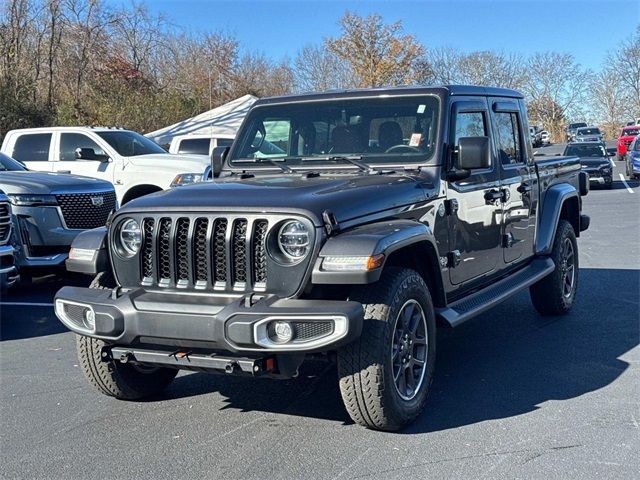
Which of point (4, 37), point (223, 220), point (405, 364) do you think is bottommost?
point (405, 364)

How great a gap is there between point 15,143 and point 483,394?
10.4 m

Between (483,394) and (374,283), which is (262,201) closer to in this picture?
(374,283)

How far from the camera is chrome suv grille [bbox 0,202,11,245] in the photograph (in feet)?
23.6

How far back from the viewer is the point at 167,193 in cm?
461

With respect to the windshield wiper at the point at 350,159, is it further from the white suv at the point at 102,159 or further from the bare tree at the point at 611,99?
the bare tree at the point at 611,99

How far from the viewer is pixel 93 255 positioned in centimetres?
452

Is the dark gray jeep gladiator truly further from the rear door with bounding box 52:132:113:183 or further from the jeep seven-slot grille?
the rear door with bounding box 52:132:113:183

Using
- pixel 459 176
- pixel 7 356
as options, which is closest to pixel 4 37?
pixel 7 356

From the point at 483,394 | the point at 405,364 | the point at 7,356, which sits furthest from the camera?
the point at 7,356

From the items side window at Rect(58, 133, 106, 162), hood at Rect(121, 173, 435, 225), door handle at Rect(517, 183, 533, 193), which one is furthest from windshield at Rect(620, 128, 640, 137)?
hood at Rect(121, 173, 435, 225)

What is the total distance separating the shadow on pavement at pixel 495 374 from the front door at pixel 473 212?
2.33ft

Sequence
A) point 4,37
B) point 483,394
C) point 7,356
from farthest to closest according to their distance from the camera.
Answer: point 4,37 → point 7,356 → point 483,394

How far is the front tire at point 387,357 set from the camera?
4.04 m

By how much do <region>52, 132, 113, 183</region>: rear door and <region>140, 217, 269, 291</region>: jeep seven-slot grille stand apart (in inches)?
343
